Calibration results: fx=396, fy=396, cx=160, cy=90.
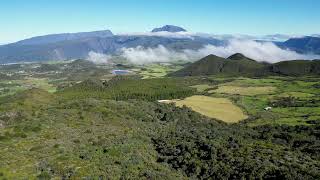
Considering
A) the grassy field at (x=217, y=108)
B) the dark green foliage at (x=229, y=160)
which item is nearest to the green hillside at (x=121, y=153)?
the dark green foliage at (x=229, y=160)

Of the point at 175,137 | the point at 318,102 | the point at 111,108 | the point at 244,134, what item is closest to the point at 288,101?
the point at 318,102

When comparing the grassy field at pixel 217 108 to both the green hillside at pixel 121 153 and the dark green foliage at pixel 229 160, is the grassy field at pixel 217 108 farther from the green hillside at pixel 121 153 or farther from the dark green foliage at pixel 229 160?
the dark green foliage at pixel 229 160

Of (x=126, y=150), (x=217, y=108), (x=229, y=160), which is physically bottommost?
(x=217, y=108)

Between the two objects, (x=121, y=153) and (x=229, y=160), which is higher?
(x=121, y=153)

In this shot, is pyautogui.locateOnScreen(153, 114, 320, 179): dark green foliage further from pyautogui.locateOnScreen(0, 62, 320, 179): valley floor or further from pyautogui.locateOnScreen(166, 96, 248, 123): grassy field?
pyautogui.locateOnScreen(166, 96, 248, 123): grassy field

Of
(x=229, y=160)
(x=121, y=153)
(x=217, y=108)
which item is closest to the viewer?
(x=229, y=160)

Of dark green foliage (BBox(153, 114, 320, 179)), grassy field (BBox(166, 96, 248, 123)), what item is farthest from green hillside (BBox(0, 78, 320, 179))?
grassy field (BBox(166, 96, 248, 123))

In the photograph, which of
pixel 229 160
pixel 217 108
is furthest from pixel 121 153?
pixel 217 108

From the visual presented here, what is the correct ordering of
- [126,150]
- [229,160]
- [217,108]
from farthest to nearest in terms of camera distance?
[217,108], [126,150], [229,160]

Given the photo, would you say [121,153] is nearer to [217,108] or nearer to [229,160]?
[229,160]
